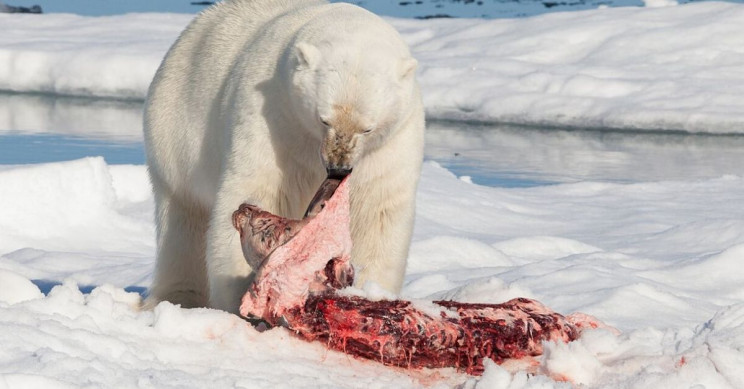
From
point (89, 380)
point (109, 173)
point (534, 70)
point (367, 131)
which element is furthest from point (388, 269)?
point (534, 70)

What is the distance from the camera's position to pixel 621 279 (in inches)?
187

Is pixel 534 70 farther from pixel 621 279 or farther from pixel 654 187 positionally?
pixel 621 279

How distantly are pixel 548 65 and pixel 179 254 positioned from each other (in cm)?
1467

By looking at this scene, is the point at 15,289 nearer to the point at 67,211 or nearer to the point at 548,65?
the point at 67,211

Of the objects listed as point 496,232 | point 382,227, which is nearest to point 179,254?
point 382,227

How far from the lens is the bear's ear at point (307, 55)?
3.06m

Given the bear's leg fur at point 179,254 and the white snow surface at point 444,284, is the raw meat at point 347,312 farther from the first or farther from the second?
the bear's leg fur at point 179,254

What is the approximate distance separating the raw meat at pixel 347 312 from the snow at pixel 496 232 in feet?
0.18

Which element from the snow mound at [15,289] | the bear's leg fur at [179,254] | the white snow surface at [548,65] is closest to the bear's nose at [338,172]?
the snow mound at [15,289]

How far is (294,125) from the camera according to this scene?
3.21m

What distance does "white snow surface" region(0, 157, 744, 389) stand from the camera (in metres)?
2.23

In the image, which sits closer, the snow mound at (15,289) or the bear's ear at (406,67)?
the snow mound at (15,289)

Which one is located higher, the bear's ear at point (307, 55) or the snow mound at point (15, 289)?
the bear's ear at point (307, 55)

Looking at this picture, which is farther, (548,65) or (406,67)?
(548,65)
